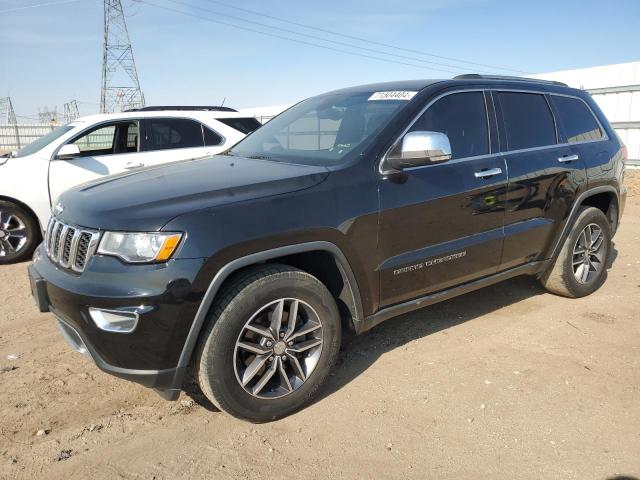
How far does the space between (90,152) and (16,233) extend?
133 centimetres

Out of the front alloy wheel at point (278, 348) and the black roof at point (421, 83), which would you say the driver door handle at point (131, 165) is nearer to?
the black roof at point (421, 83)

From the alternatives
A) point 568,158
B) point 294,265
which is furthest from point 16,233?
point 568,158

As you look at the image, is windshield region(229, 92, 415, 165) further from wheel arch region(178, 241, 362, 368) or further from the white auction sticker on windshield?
wheel arch region(178, 241, 362, 368)

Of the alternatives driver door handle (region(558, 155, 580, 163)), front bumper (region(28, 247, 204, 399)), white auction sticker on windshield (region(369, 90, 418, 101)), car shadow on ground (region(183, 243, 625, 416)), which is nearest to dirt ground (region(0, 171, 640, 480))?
car shadow on ground (region(183, 243, 625, 416))

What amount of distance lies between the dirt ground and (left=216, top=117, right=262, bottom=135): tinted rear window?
404cm

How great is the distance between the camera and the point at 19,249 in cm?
601

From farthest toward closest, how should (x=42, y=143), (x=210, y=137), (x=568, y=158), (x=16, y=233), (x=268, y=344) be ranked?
1. (x=210, y=137)
2. (x=42, y=143)
3. (x=16, y=233)
4. (x=568, y=158)
5. (x=268, y=344)

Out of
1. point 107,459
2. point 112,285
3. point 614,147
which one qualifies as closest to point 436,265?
point 112,285

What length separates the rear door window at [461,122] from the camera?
11.2ft

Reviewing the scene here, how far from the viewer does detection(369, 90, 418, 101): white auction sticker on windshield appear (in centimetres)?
338

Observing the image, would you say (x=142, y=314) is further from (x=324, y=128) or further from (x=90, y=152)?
(x=90, y=152)

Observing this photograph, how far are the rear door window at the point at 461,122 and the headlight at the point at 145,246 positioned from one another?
5.83 ft

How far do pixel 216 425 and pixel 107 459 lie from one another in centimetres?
56

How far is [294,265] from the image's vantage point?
299 centimetres
